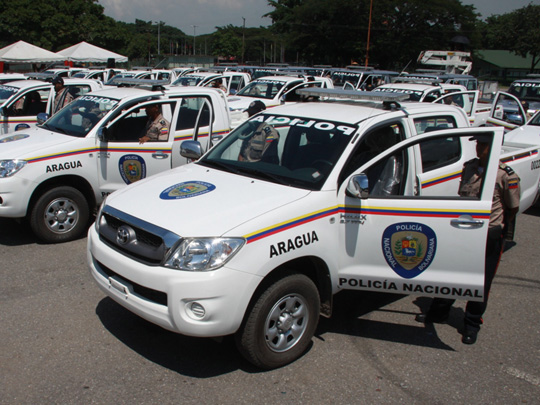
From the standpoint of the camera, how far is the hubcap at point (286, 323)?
3.81m

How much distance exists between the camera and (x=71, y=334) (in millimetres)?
4402

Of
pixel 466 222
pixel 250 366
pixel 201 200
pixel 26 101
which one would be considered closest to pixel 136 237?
pixel 201 200

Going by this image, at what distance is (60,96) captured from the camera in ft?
31.8

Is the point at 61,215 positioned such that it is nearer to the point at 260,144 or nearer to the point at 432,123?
the point at 260,144

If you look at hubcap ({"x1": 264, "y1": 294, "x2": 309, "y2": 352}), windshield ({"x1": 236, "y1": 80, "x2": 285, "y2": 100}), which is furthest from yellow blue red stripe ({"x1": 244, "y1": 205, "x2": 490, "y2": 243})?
windshield ({"x1": 236, "y1": 80, "x2": 285, "y2": 100})

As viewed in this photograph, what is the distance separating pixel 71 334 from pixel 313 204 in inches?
91.4

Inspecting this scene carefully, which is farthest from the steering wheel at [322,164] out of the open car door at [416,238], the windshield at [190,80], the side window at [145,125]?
the windshield at [190,80]

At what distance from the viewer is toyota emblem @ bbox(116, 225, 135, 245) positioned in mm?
3797

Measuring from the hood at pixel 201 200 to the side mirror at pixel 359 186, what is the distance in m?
0.35

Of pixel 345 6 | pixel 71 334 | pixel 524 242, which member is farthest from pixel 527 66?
pixel 71 334

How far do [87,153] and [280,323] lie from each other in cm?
400

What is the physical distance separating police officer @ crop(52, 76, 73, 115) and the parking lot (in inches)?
195

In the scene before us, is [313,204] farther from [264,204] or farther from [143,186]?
[143,186]

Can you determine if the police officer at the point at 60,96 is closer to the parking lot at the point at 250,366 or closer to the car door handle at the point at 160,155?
the car door handle at the point at 160,155
